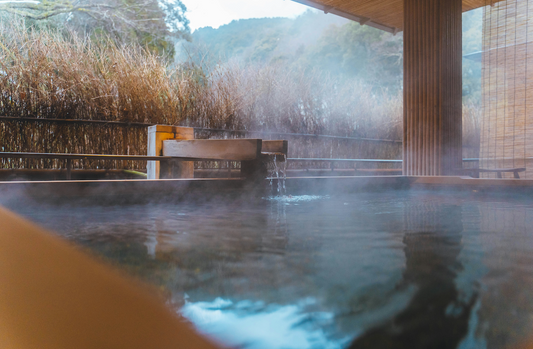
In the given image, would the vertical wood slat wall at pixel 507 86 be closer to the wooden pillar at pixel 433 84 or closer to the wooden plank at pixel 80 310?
the wooden pillar at pixel 433 84

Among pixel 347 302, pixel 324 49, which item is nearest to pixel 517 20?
pixel 347 302

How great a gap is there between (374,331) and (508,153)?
487 centimetres

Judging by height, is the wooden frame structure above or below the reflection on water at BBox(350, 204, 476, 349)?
above

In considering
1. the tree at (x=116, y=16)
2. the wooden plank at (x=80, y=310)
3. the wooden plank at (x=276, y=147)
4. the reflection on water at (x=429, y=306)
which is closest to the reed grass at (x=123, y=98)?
the wooden plank at (x=276, y=147)

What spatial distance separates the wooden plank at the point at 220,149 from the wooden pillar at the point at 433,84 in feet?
6.89

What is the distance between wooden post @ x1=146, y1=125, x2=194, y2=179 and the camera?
3406mm

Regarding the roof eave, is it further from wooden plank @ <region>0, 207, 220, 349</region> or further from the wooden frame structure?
wooden plank @ <region>0, 207, 220, 349</region>

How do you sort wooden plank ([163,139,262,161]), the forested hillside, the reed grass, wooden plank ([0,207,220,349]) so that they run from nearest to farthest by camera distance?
1. wooden plank ([0,207,220,349])
2. wooden plank ([163,139,262,161])
3. the reed grass
4. the forested hillside

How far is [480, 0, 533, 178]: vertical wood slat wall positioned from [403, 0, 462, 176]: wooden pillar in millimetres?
892

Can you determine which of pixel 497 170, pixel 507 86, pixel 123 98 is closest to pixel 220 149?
pixel 123 98

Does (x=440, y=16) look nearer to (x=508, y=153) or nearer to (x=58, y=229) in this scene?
(x=508, y=153)

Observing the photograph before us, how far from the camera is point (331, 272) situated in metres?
1.00

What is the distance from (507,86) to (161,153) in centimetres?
421

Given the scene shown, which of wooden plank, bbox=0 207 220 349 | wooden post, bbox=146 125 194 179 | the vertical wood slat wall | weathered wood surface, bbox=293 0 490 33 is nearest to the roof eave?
weathered wood surface, bbox=293 0 490 33
